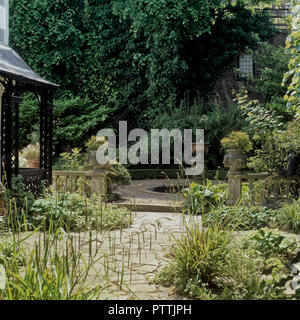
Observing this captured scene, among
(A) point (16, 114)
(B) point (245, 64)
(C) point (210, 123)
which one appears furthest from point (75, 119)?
(B) point (245, 64)

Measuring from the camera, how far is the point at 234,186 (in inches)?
312

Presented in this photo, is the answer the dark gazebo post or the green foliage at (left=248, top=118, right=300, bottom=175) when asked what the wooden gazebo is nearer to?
the dark gazebo post

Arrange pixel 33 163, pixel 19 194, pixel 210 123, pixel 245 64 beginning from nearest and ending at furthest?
pixel 19 194, pixel 33 163, pixel 210 123, pixel 245 64

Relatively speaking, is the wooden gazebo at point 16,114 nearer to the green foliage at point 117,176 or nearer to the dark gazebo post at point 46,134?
the dark gazebo post at point 46,134

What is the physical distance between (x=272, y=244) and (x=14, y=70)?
5.72 meters

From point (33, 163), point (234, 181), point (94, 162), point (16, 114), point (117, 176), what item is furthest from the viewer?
point (33, 163)

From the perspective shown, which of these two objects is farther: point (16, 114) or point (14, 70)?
point (16, 114)

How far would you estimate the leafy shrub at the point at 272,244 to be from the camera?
A: 374cm

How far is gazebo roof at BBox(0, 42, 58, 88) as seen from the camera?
7.08 metres

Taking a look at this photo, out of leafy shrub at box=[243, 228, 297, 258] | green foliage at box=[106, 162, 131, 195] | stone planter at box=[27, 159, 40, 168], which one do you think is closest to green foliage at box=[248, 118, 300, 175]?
green foliage at box=[106, 162, 131, 195]

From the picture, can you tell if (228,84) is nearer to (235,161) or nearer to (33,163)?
(33,163)

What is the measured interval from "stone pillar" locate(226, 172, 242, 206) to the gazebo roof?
4.09 metres

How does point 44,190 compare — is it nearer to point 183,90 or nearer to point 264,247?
point 264,247
